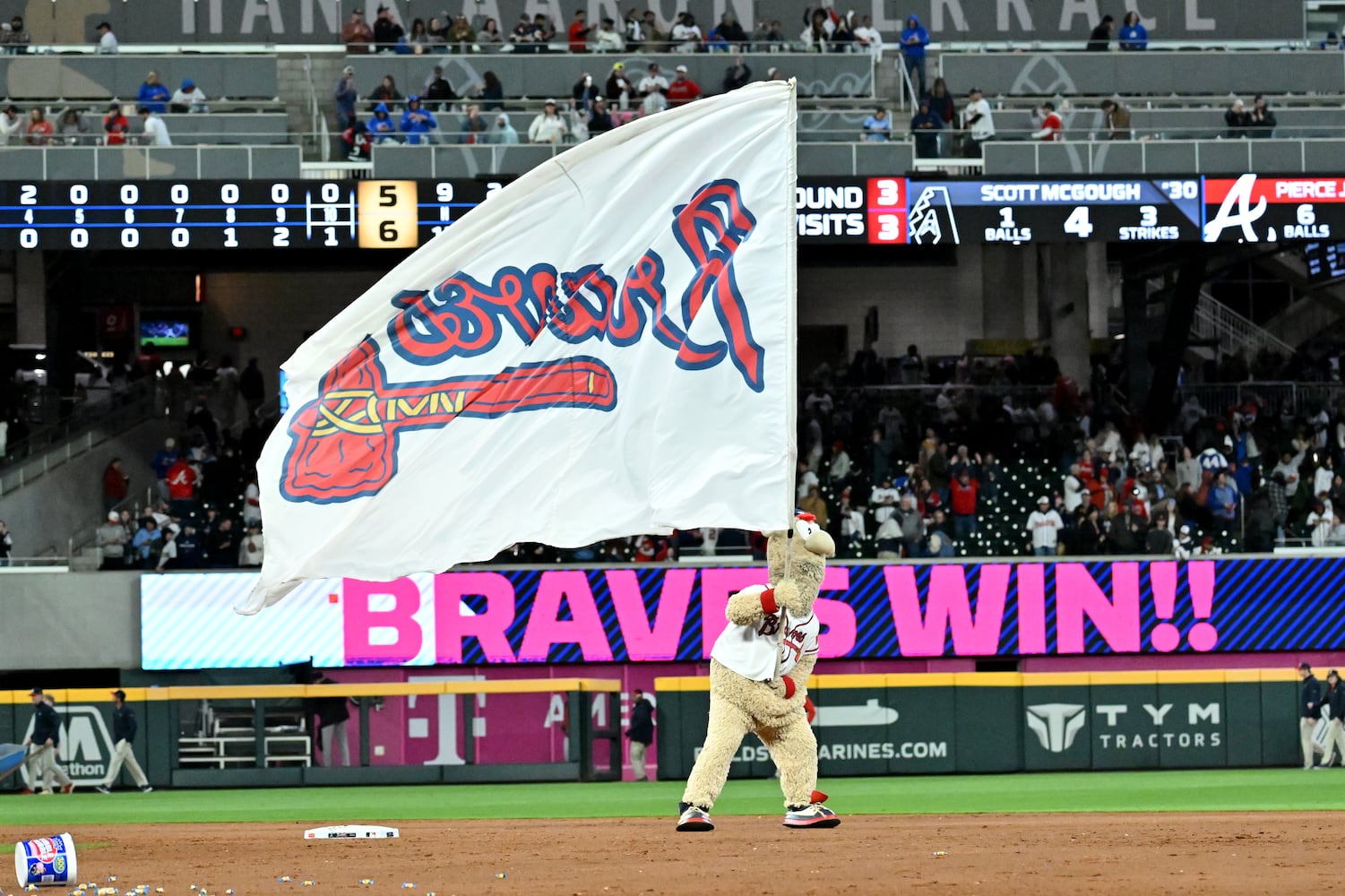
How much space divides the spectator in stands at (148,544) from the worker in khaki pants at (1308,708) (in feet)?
58.2

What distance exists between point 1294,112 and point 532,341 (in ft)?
75.1

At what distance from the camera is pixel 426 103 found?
30.5 metres

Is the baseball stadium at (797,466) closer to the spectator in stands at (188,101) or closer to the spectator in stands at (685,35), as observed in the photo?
the spectator in stands at (685,35)

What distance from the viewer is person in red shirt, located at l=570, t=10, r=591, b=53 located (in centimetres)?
3303

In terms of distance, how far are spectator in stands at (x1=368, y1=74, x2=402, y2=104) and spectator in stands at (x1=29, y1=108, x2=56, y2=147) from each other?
5397 mm

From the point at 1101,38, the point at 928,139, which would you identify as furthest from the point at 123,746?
the point at 1101,38

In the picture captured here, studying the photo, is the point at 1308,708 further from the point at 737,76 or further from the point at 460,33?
the point at 460,33

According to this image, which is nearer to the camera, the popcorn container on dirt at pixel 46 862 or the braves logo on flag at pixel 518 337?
the braves logo on flag at pixel 518 337

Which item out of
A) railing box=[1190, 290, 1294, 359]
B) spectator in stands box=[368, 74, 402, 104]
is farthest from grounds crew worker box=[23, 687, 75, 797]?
railing box=[1190, 290, 1294, 359]

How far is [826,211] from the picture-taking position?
28078mm

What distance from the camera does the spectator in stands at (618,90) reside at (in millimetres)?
30188

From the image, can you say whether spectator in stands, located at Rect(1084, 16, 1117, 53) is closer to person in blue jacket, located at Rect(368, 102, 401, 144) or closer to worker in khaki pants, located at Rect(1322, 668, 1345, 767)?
person in blue jacket, located at Rect(368, 102, 401, 144)

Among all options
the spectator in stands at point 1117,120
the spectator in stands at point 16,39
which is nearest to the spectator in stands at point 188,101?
the spectator in stands at point 16,39

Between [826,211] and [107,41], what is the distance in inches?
586
